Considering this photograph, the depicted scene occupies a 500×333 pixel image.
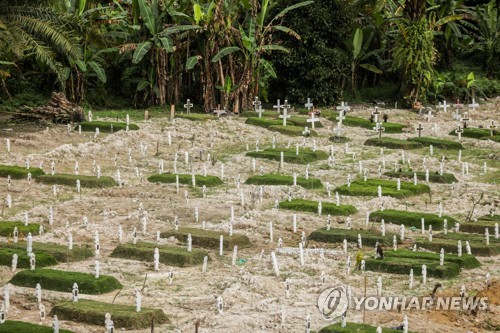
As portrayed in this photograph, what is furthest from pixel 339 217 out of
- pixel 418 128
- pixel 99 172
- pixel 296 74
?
pixel 296 74

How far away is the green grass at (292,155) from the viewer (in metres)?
36.5

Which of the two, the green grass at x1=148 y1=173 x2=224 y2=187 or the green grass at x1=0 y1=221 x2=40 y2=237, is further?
the green grass at x1=148 y1=173 x2=224 y2=187

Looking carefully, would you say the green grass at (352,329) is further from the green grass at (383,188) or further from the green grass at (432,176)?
the green grass at (432,176)

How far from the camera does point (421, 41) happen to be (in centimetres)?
4566

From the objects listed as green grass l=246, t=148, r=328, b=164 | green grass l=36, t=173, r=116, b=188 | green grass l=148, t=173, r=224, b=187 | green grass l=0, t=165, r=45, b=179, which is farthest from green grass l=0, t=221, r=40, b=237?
green grass l=246, t=148, r=328, b=164

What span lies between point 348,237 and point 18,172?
933cm

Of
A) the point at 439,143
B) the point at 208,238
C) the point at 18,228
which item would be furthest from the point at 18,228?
the point at 439,143

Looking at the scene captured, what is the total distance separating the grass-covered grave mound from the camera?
26047 mm

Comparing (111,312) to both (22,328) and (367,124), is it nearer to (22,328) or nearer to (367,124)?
(22,328)

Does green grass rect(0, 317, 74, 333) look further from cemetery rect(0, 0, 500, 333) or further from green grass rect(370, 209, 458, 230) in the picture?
green grass rect(370, 209, 458, 230)

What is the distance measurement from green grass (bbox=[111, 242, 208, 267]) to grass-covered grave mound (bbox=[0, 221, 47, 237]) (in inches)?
86.8

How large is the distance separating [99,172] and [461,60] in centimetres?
2386

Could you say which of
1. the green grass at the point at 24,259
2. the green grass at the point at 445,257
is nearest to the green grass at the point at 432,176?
the green grass at the point at 445,257

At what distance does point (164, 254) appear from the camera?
24406mm
